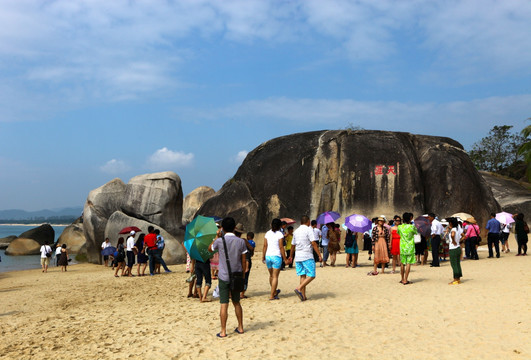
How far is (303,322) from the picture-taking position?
8.73m

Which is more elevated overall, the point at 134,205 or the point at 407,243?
the point at 134,205

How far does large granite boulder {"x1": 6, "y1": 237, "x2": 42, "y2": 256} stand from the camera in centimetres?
4072

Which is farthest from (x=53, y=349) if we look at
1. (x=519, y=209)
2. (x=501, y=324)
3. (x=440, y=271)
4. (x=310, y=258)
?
(x=519, y=209)

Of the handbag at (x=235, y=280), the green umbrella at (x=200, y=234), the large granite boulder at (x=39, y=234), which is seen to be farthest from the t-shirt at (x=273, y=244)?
the large granite boulder at (x=39, y=234)

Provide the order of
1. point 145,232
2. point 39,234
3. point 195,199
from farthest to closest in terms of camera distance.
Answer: point 39,234, point 195,199, point 145,232

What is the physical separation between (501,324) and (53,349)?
7100mm

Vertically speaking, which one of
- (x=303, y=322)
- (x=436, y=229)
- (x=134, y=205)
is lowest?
(x=303, y=322)

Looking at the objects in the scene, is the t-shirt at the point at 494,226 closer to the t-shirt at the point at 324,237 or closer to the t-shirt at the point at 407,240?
the t-shirt at the point at 324,237

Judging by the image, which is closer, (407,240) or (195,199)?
(407,240)

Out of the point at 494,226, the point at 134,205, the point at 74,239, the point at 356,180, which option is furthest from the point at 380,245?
the point at 74,239

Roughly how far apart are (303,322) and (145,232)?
16.4m

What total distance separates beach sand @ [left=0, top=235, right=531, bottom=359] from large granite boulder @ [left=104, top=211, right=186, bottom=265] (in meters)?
7.93

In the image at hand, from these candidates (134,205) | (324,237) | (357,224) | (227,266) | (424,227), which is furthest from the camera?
(134,205)

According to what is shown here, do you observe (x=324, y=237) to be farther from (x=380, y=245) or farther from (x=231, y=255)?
(x=231, y=255)
